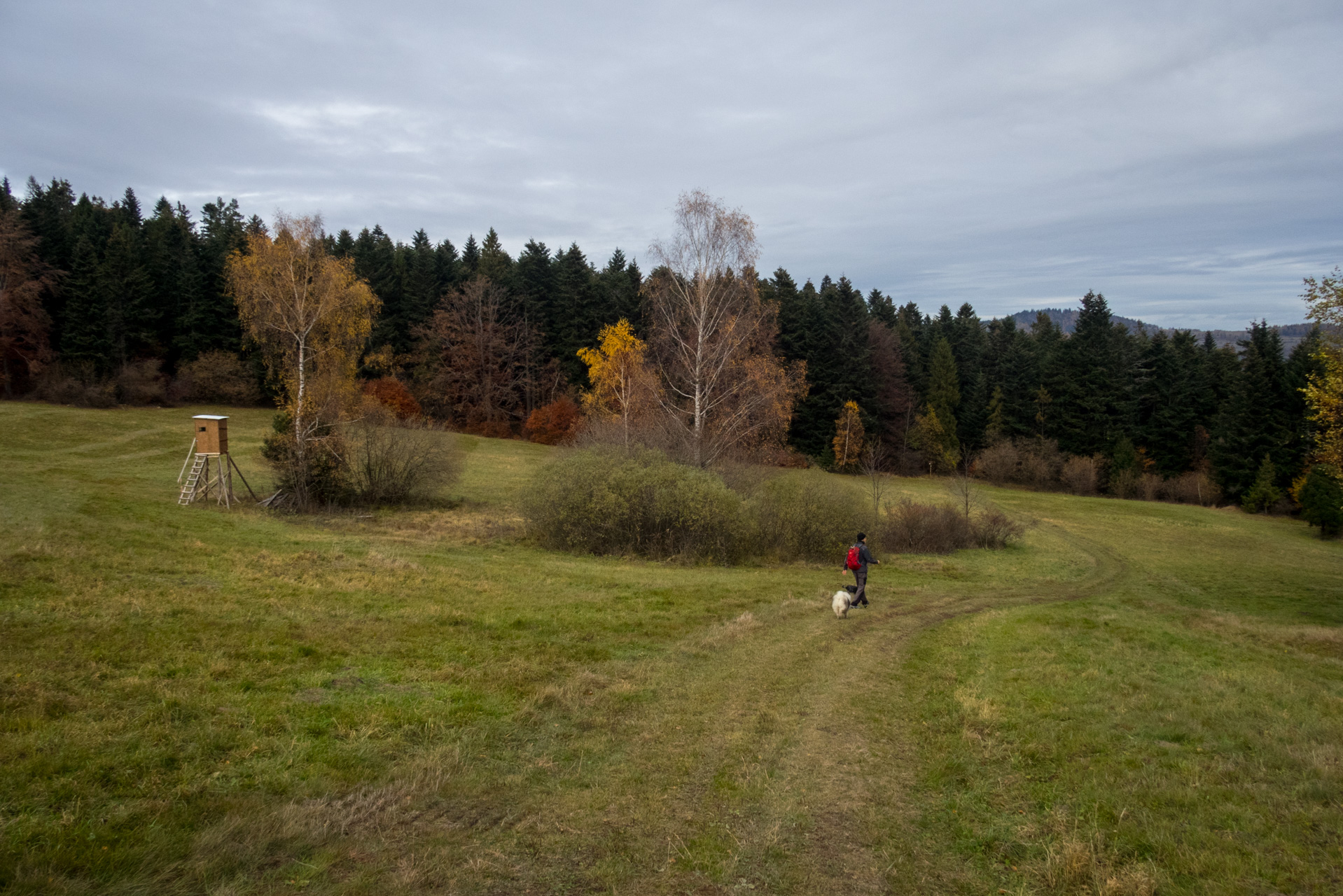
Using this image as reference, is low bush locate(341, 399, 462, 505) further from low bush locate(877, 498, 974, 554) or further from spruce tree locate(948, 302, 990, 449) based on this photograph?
spruce tree locate(948, 302, 990, 449)

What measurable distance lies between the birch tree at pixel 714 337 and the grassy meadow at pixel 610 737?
1327cm

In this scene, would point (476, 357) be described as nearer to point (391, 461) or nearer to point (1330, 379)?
point (391, 461)

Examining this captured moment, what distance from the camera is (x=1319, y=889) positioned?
496 centimetres

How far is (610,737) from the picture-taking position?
8172 millimetres

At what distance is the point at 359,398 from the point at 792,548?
2305 centimetres

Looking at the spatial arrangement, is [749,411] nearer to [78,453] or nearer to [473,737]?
[473,737]

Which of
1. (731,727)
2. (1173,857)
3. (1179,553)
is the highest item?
(1173,857)

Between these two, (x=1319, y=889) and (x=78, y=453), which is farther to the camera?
(x=78, y=453)

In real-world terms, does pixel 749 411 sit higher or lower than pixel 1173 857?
higher

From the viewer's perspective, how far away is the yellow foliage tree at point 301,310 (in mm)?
29625

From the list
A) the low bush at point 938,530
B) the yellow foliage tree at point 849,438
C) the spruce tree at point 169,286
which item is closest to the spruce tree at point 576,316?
the yellow foliage tree at point 849,438

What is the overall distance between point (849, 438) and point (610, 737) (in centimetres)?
5376

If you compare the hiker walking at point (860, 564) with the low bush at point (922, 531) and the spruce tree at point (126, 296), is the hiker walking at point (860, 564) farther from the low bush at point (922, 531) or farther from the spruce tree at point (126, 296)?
the spruce tree at point (126, 296)

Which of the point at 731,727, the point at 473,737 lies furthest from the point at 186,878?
the point at 731,727
